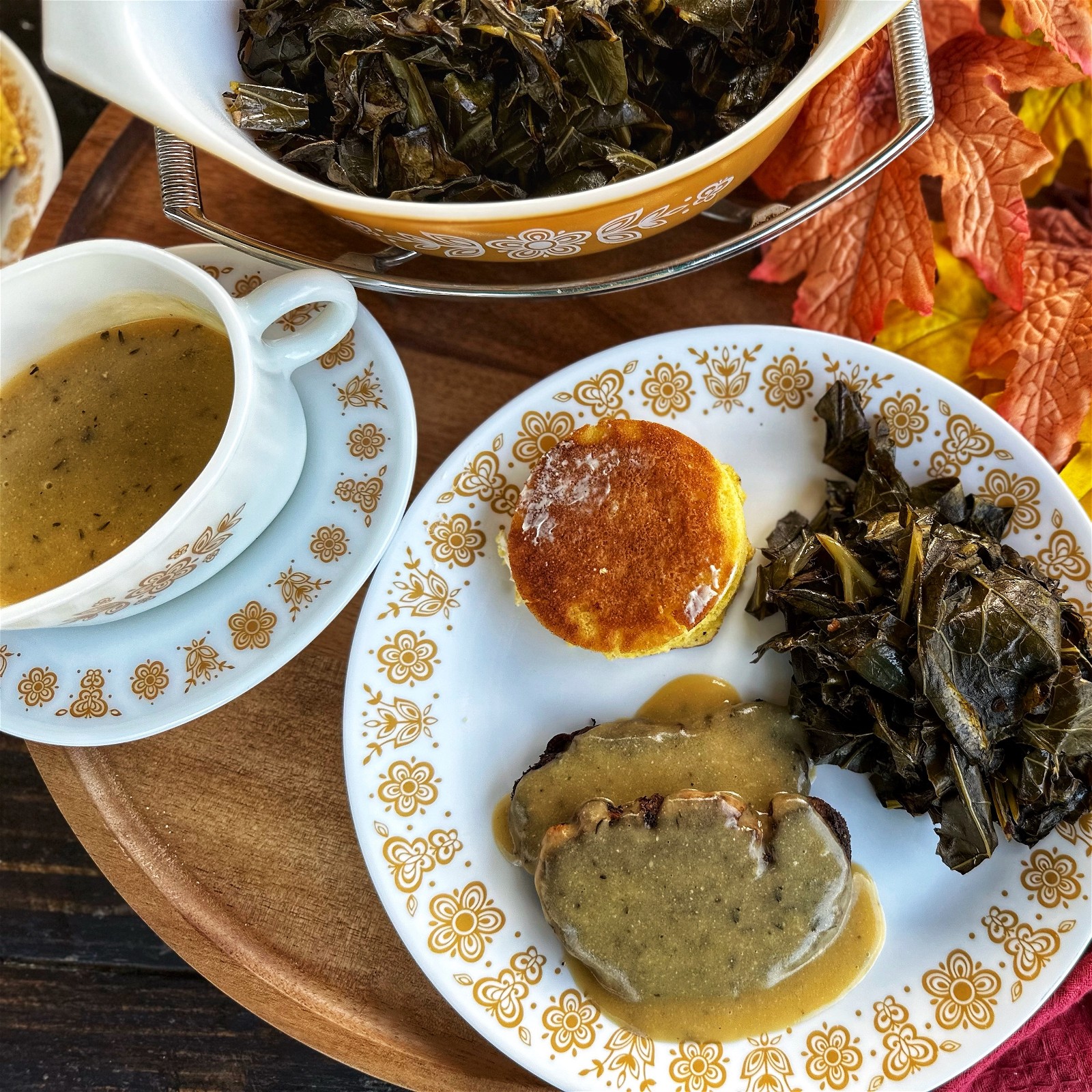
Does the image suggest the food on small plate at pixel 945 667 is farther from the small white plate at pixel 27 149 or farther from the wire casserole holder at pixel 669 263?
A: the small white plate at pixel 27 149

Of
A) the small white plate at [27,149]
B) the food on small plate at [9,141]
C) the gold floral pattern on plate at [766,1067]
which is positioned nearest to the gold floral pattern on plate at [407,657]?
the gold floral pattern on plate at [766,1067]

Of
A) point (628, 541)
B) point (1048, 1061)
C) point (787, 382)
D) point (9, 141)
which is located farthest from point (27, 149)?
point (1048, 1061)

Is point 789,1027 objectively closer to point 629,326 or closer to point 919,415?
point 919,415

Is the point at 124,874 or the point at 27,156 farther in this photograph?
the point at 27,156

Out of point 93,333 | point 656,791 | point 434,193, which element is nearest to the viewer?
point 434,193

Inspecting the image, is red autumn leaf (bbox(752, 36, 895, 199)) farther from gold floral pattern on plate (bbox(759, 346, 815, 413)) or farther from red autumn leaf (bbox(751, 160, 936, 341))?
gold floral pattern on plate (bbox(759, 346, 815, 413))

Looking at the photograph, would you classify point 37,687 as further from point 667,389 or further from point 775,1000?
point 775,1000

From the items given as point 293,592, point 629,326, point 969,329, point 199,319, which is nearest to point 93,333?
point 199,319

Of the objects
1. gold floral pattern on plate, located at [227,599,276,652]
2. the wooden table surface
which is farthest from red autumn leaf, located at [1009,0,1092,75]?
the wooden table surface
